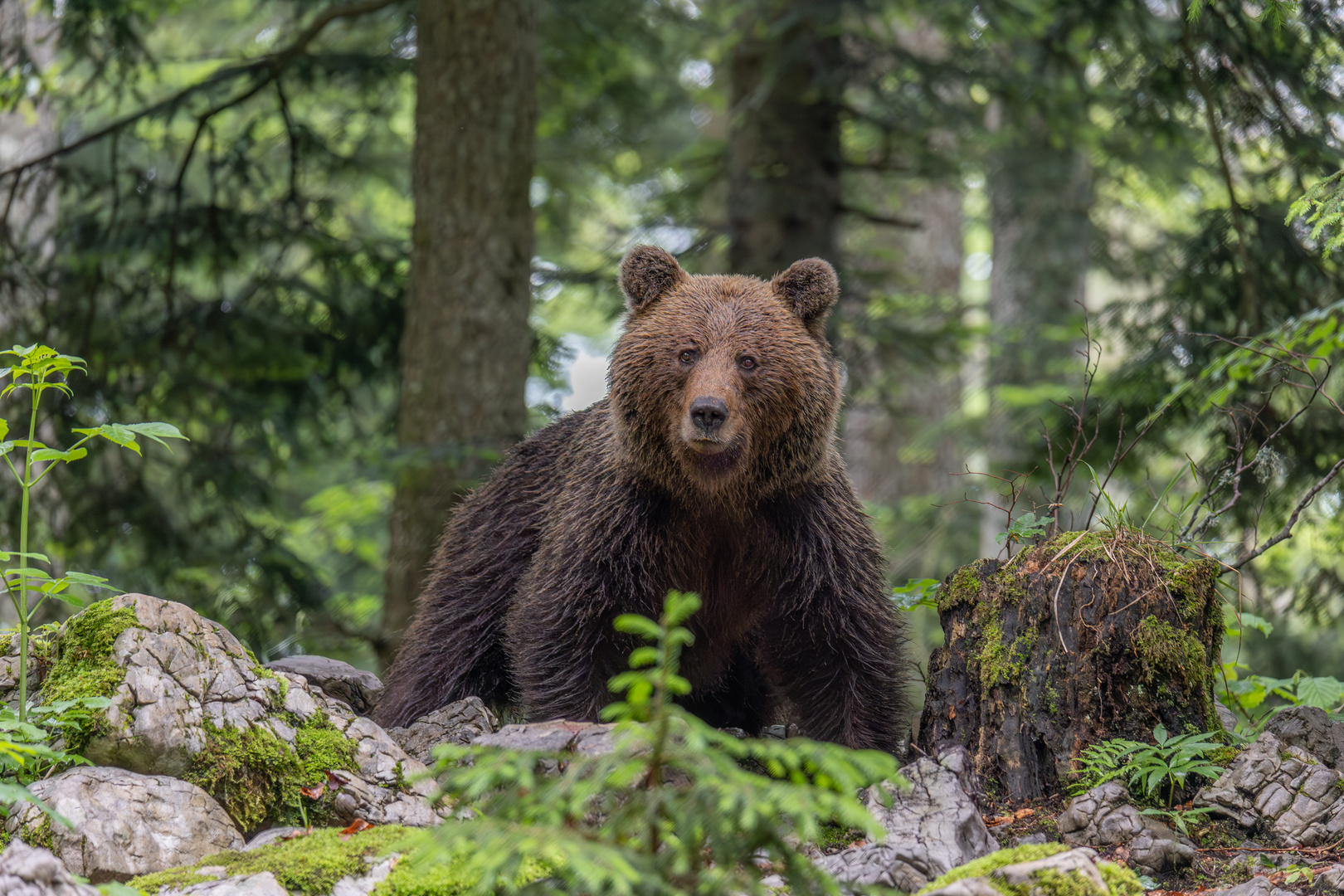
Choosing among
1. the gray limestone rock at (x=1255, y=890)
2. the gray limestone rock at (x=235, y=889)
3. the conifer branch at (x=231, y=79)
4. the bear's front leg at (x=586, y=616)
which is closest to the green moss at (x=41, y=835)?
the gray limestone rock at (x=235, y=889)

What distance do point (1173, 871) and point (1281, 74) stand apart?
4924 millimetres

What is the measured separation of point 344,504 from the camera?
1149 cm

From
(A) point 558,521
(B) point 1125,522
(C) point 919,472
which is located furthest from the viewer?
(C) point 919,472

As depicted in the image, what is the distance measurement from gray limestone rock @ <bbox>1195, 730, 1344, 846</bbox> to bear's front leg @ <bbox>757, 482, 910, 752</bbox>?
1365 mm

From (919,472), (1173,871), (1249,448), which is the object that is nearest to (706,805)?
(1173,871)

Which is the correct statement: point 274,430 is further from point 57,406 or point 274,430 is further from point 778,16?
point 778,16

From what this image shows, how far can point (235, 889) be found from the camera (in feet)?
10.7

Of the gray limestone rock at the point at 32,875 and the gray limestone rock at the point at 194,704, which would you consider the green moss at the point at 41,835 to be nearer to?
the gray limestone rock at the point at 194,704

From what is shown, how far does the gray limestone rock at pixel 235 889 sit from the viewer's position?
3238mm

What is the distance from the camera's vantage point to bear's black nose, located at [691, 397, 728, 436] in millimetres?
4512

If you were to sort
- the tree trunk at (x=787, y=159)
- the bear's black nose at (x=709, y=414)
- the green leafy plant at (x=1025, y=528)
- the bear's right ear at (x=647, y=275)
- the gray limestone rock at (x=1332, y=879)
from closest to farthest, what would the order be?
1. the gray limestone rock at (x=1332, y=879)
2. the bear's black nose at (x=709, y=414)
3. the green leafy plant at (x=1025, y=528)
4. the bear's right ear at (x=647, y=275)
5. the tree trunk at (x=787, y=159)

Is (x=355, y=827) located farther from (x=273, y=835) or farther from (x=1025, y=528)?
(x=1025, y=528)

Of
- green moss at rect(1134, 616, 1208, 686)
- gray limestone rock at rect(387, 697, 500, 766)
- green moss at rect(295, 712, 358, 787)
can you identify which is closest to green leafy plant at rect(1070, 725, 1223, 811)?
green moss at rect(1134, 616, 1208, 686)

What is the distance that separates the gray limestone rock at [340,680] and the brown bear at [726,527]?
992 millimetres
